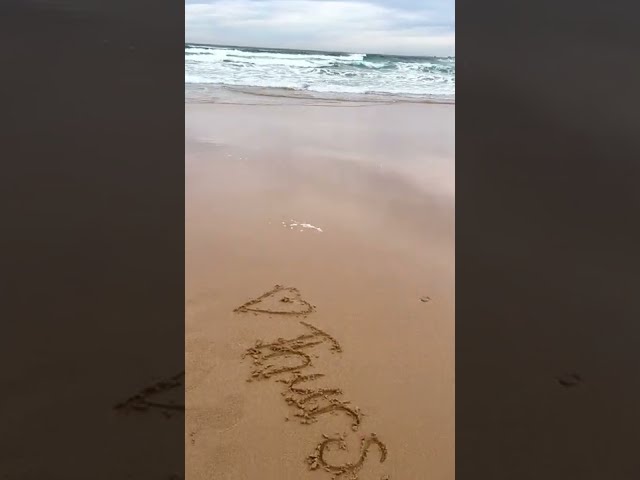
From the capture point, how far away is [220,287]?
9.46ft

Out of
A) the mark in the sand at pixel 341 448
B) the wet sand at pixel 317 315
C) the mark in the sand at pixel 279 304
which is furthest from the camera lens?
the mark in the sand at pixel 279 304

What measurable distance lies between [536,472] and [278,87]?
10.7m

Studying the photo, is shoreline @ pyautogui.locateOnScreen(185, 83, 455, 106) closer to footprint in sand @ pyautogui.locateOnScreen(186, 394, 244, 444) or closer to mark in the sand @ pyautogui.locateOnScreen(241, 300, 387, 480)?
mark in the sand @ pyautogui.locateOnScreen(241, 300, 387, 480)

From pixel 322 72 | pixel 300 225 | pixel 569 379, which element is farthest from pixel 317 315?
pixel 322 72

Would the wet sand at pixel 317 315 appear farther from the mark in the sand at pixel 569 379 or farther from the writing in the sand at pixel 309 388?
the mark in the sand at pixel 569 379

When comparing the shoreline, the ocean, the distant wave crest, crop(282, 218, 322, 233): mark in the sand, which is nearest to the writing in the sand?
crop(282, 218, 322, 233): mark in the sand

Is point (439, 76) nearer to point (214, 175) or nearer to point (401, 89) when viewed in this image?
point (401, 89)
